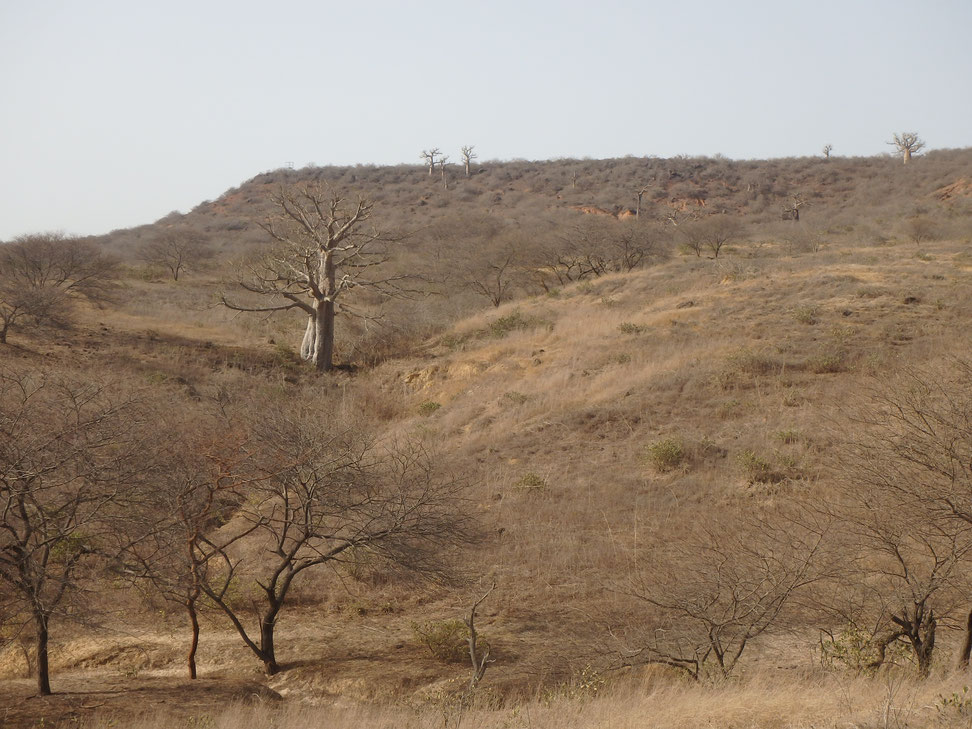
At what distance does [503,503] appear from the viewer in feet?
44.7

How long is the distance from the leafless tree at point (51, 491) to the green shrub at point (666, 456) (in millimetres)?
8900

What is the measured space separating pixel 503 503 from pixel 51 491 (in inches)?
280

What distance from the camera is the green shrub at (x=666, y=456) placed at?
14225mm

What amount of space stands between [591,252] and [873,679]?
30495 mm

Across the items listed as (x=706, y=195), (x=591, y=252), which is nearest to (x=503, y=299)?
(x=591, y=252)

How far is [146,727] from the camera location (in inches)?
262

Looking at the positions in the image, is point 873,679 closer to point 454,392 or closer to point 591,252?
point 454,392

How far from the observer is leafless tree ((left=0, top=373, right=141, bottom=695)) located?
7301 mm

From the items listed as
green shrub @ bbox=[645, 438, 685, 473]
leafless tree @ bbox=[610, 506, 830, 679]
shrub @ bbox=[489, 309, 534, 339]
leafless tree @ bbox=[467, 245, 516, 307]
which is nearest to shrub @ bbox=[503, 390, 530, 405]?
green shrub @ bbox=[645, 438, 685, 473]

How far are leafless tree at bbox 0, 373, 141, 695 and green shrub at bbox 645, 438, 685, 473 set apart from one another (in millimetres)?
8900

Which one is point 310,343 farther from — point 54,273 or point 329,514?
point 329,514

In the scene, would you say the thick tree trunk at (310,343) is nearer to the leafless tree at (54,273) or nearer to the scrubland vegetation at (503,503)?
the scrubland vegetation at (503,503)

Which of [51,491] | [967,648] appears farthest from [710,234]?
[51,491]

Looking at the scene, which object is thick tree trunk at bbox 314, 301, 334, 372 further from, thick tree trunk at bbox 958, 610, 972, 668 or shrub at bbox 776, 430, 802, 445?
thick tree trunk at bbox 958, 610, 972, 668
